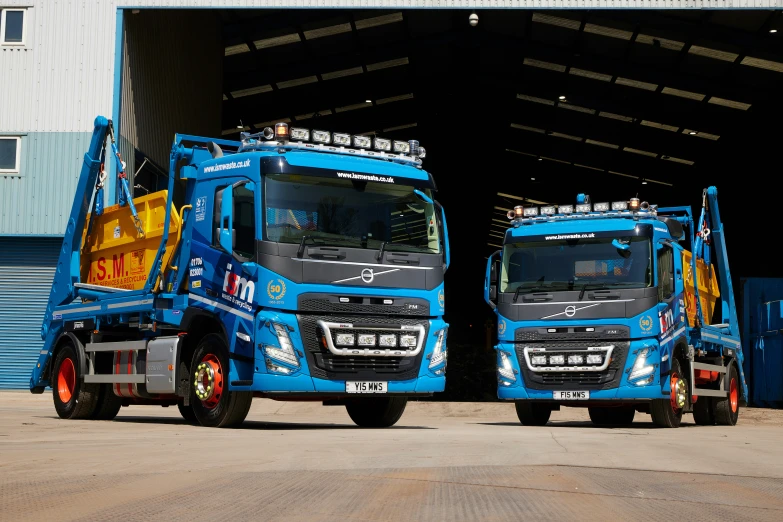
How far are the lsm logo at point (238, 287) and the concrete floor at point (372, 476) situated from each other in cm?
148

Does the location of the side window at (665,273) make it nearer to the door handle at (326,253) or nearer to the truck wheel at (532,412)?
the truck wheel at (532,412)

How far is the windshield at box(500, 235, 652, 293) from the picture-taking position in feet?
52.7

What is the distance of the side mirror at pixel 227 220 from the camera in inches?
494

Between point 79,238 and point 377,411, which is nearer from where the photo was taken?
point 377,411

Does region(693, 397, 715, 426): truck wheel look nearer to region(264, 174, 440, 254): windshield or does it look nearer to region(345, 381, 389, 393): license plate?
region(264, 174, 440, 254): windshield

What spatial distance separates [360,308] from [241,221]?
1.68m

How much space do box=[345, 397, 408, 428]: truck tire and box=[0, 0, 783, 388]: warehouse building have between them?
13.5 feet

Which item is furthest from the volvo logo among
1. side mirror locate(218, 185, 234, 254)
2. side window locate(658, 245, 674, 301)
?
side window locate(658, 245, 674, 301)

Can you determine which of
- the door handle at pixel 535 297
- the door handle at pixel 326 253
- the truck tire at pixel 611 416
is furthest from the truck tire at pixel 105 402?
the truck tire at pixel 611 416

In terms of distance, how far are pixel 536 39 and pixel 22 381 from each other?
15.9 m

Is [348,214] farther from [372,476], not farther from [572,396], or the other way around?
[372,476]

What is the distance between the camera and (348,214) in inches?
517

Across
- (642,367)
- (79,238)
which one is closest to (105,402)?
(79,238)

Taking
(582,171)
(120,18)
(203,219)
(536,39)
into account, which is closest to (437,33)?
(536,39)
